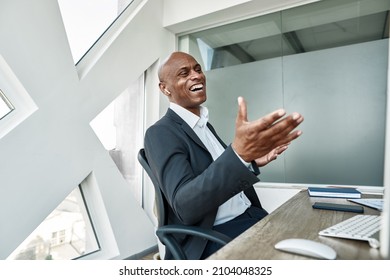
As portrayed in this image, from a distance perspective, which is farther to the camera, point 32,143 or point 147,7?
point 147,7

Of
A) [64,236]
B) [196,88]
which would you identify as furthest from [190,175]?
[64,236]

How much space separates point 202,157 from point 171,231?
33 cm

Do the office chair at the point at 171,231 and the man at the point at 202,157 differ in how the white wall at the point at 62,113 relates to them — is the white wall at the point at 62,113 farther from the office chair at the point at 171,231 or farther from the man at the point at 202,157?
the office chair at the point at 171,231

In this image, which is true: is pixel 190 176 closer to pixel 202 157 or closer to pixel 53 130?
pixel 202 157

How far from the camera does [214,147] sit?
1387 mm

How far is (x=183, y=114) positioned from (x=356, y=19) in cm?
217

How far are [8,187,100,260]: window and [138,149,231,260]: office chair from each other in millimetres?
1196

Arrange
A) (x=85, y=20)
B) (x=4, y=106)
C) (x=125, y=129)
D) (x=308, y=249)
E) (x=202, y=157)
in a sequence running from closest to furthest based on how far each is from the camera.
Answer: (x=308, y=249) → (x=202, y=157) → (x=4, y=106) → (x=85, y=20) → (x=125, y=129)

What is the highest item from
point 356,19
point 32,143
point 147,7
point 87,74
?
point 147,7

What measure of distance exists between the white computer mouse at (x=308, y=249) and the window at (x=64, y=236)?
176 cm
